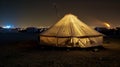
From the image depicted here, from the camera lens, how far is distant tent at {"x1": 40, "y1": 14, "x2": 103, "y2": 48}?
2518 cm

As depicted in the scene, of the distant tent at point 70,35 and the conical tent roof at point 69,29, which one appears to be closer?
the distant tent at point 70,35

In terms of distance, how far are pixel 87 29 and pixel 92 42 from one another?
1.75m

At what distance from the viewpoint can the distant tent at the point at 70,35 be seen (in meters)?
25.2

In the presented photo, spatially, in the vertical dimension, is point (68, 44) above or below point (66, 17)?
below

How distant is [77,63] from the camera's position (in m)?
16.8

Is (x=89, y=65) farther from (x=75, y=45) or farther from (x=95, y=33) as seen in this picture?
(x=95, y=33)

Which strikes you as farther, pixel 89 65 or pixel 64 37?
pixel 64 37

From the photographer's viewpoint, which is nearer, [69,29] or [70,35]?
[70,35]

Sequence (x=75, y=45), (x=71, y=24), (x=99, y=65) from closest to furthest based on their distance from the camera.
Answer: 1. (x=99, y=65)
2. (x=75, y=45)
3. (x=71, y=24)

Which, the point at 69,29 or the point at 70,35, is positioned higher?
the point at 69,29

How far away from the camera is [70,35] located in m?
25.4

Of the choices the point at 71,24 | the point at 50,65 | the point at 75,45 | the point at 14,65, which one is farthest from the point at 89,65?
the point at 71,24

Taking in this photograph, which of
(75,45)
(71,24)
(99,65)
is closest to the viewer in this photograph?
(99,65)

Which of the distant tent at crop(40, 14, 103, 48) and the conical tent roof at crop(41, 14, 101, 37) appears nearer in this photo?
the distant tent at crop(40, 14, 103, 48)
